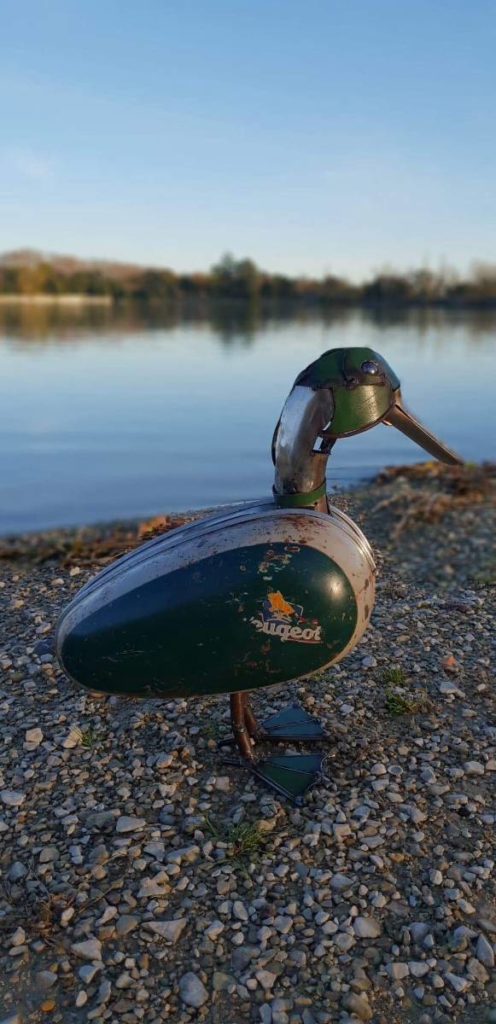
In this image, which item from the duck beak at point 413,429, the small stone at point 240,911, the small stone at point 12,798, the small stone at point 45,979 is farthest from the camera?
the small stone at point 12,798

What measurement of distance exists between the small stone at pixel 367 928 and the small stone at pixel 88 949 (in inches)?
35.2

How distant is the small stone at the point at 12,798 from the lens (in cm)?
341

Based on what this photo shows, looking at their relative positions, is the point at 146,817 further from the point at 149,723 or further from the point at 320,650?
the point at 320,650

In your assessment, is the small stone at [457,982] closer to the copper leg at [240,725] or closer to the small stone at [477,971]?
the small stone at [477,971]

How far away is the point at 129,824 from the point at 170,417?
14.2 metres

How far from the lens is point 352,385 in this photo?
9.89 feet

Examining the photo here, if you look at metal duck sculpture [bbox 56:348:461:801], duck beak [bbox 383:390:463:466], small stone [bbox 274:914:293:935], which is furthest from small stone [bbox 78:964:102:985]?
duck beak [bbox 383:390:463:466]

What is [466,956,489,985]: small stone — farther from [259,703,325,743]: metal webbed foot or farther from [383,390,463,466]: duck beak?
[383,390,463,466]: duck beak

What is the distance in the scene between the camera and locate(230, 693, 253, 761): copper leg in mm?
3500

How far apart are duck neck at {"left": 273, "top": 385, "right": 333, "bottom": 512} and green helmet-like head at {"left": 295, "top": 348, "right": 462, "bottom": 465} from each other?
3 centimetres

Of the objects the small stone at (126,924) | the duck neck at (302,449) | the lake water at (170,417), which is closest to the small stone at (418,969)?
the small stone at (126,924)

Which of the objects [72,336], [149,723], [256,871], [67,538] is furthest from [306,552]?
[72,336]

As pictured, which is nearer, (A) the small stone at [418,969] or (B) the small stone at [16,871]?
(A) the small stone at [418,969]

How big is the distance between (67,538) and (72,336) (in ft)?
93.5
